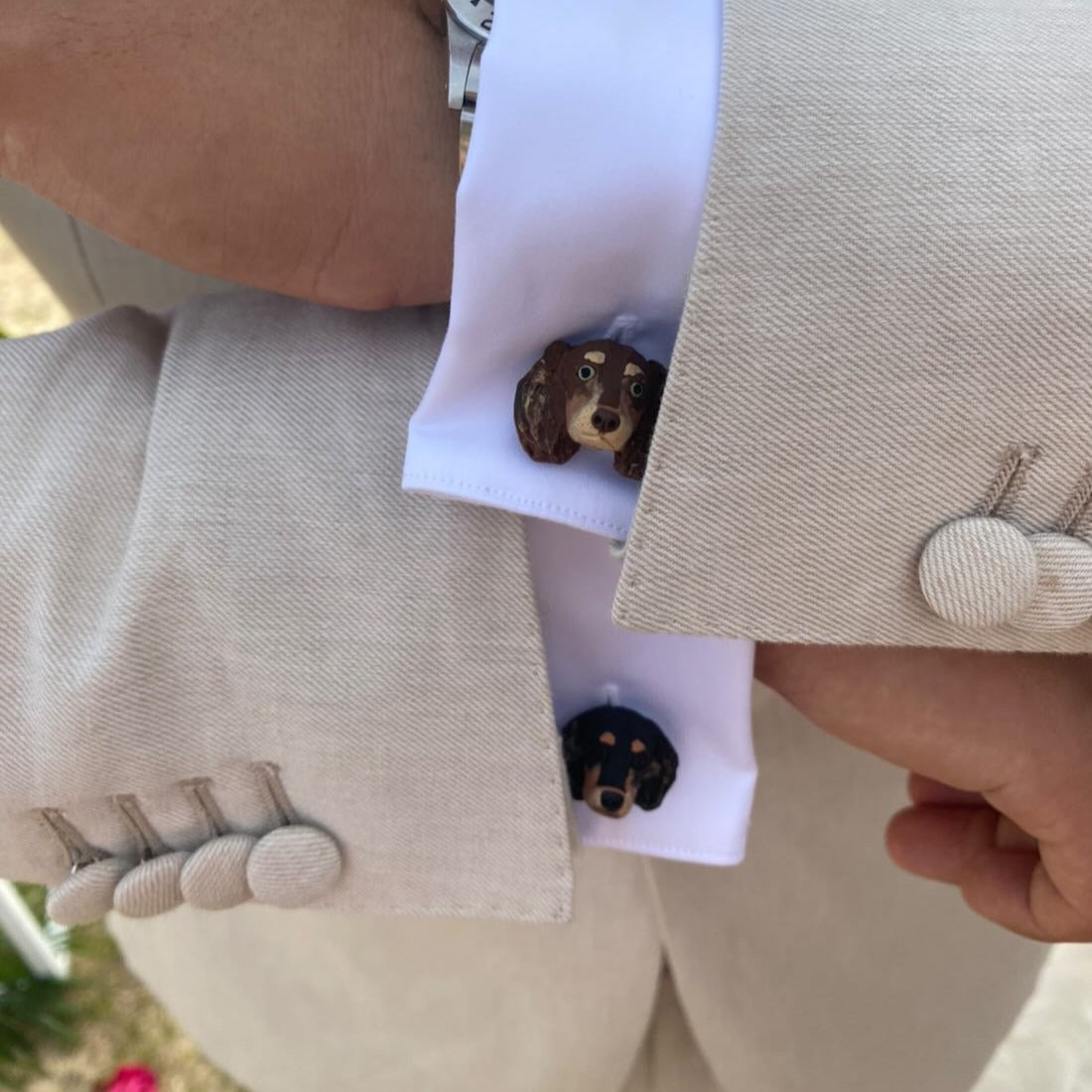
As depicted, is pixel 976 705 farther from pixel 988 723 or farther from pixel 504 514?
pixel 504 514

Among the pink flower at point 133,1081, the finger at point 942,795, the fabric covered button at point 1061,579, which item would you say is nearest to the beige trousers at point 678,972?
the finger at point 942,795

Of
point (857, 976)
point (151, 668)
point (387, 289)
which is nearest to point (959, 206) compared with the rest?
point (387, 289)

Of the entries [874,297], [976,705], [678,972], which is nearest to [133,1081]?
[678,972]

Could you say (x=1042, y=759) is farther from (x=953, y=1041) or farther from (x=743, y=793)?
(x=953, y=1041)

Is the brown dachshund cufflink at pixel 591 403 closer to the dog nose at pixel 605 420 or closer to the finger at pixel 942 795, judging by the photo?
the dog nose at pixel 605 420

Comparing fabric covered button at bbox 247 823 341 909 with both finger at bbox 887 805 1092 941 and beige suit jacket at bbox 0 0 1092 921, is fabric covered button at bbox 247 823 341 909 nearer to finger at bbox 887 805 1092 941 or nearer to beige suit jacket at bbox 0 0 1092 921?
beige suit jacket at bbox 0 0 1092 921
